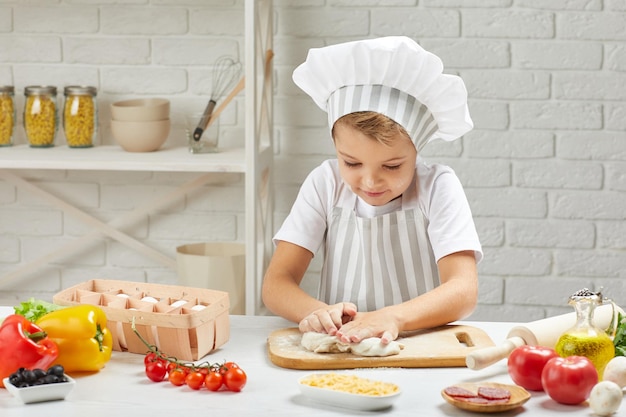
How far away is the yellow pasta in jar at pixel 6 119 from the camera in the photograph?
10.5 feet

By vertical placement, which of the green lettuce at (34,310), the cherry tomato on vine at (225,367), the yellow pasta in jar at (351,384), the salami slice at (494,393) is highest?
the green lettuce at (34,310)

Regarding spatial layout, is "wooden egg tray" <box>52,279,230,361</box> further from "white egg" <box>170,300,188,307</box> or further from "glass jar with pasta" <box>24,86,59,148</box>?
"glass jar with pasta" <box>24,86,59,148</box>

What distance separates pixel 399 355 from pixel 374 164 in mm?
439

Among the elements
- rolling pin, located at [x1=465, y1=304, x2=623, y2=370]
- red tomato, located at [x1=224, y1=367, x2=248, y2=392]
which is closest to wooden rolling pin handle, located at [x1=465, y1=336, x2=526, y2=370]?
rolling pin, located at [x1=465, y1=304, x2=623, y2=370]

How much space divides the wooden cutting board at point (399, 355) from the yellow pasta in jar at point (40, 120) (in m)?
1.65

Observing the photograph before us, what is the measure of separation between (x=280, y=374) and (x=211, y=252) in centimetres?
165

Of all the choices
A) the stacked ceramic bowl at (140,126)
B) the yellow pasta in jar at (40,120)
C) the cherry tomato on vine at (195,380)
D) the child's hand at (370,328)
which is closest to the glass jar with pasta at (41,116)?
the yellow pasta in jar at (40,120)

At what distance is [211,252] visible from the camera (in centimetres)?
331

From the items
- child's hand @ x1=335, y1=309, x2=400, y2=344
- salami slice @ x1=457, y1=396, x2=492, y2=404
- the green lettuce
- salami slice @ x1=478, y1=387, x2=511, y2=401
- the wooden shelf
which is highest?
the wooden shelf

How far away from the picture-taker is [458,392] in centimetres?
151

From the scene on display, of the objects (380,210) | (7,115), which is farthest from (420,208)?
(7,115)

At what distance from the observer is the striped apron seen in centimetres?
221

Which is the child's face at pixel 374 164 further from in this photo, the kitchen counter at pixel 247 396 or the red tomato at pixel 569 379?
the red tomato at pixel 569 379

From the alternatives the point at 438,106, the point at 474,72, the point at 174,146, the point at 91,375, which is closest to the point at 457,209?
the point at 438,106
